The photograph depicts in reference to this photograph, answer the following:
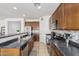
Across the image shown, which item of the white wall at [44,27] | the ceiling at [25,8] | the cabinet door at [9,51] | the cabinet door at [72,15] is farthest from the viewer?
the white wall at [44,27]

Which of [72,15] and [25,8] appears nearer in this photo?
[72,15]

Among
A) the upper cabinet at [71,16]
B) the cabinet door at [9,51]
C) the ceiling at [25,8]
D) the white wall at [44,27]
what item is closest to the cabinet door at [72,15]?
the upper cabinet at [71,16]

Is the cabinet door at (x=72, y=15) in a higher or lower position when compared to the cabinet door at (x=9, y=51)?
higher

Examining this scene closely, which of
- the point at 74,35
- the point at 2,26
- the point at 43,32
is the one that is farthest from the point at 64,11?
the point at 43,32

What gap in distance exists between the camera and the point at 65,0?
168 centimetres

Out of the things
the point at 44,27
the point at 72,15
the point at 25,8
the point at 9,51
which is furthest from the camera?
the point at 44,27

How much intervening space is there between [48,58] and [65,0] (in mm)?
753

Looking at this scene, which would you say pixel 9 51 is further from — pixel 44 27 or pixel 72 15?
pixel 44 27

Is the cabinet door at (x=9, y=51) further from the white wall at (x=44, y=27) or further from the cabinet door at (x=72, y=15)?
the white wall at (x=44, y=27)

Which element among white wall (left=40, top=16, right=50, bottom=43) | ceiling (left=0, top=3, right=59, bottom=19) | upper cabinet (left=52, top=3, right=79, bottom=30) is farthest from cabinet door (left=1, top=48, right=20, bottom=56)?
white wall (left=40, top=16, right=50, bottom=43)

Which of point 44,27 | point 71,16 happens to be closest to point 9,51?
point 71,16

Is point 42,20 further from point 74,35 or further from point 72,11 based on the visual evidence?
point 72,11

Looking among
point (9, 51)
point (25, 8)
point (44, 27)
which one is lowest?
point (9, 51)

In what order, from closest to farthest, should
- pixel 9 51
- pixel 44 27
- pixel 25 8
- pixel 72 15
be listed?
pixel 72 15 < pixel 9 51 < pixel 25 8 < pixel 44 27
